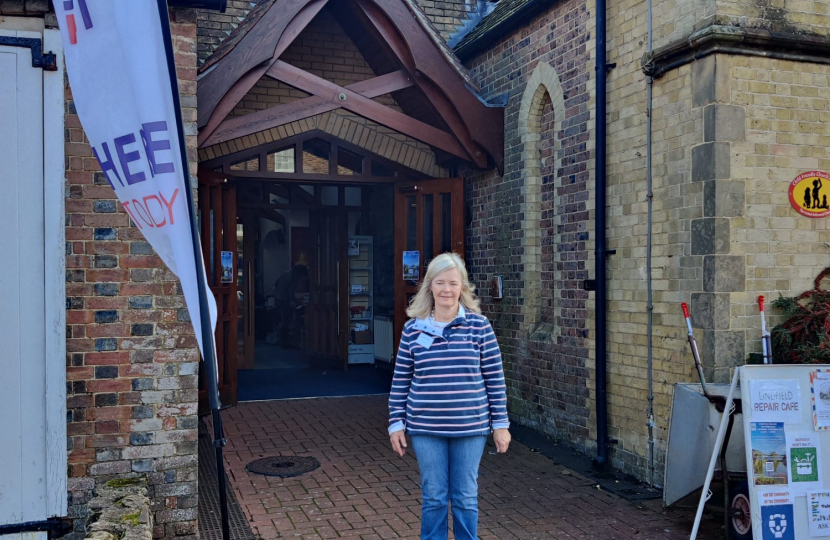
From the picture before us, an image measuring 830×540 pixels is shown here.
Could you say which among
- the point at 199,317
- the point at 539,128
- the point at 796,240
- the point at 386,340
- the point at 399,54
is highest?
the point at 399,54

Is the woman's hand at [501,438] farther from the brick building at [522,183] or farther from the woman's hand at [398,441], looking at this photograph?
the brick building at [522,183]

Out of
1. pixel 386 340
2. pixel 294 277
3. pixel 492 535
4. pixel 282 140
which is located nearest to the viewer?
pixel 492 535

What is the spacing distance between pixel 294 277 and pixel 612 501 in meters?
8.95

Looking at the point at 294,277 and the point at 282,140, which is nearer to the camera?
the point at 282,140

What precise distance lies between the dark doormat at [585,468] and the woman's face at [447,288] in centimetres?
283

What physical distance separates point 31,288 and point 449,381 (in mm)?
2230

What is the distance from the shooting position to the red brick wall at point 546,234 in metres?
6.96

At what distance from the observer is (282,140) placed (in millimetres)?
8797

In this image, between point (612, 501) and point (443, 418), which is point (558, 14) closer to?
point (612, 501)

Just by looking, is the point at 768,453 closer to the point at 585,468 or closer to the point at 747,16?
the point at 585,468

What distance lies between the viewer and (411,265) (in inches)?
358

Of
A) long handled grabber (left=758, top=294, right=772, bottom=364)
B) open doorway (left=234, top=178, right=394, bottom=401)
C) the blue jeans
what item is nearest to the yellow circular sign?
long handled grabber (left=758, top=294, right=772, bottom=364)

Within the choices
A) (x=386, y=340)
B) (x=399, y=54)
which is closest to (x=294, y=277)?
(x=386, y=340)

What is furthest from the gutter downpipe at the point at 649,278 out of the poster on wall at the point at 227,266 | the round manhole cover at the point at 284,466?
the poster on wall at the point at 227,266
